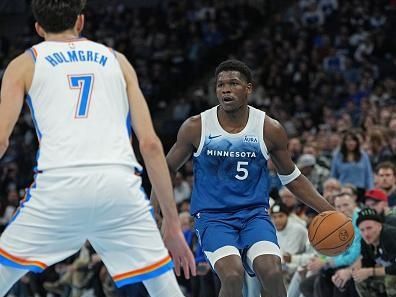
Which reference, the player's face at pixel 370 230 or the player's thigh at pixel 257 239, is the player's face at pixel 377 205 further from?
the player's thigh at pixel 257 239

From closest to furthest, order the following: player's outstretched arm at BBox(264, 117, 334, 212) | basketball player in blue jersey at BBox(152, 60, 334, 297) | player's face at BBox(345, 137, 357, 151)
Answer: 1. basketball player in blue jersey at BBox(152, 60, 334, 297)
2. player's outstretched arm at BBox(264, 117, 334, 212)
3. player's face at BBox(345, 137, 357, 151)

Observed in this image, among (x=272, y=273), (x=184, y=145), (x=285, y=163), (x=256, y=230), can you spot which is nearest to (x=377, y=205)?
(x=285, y=163)

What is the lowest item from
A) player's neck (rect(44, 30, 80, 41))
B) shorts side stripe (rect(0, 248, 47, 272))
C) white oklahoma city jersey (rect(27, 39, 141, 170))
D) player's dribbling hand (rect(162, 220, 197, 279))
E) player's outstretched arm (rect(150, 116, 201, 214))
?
shorts side stripe (rect(0, 248, 47, 272))

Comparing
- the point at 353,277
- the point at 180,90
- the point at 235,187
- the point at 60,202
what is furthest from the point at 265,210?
the point at 180,90

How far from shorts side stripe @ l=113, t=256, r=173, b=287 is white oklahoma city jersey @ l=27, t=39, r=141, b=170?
0.51 metres

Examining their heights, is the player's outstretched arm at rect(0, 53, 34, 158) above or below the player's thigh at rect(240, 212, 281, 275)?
above

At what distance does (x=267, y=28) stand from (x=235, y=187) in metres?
15.7

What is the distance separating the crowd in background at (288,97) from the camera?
980cm

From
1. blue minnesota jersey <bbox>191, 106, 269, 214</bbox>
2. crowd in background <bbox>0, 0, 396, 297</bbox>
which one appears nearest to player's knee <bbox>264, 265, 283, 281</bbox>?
blue minnesota jersey <bbox>191, 106, 269, 214</bbox>

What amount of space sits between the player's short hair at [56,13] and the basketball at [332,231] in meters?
3.02

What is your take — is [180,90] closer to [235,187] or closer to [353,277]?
[353,277]

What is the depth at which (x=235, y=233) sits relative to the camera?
6.54 m

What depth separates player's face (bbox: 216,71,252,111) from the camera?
6699 millimetres

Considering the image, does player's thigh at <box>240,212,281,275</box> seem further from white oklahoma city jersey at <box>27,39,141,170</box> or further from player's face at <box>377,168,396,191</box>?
player's face at <box>377,168,396,191</box>
